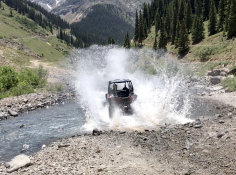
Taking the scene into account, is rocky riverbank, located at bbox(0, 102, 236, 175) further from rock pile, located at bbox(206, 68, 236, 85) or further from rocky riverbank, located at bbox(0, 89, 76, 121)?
rock pile, located at bbox(206, 68, 236, 85)

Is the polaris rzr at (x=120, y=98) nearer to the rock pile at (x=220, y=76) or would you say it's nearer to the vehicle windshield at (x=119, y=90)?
Result: the vehicle windshield at (x=119, y=90)

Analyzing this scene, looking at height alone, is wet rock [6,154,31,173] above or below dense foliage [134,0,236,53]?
below

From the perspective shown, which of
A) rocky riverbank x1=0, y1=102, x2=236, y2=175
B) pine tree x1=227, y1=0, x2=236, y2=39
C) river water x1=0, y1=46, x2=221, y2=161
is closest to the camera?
rocky riverbank x1=0, y1=102, x2=236, y2=175

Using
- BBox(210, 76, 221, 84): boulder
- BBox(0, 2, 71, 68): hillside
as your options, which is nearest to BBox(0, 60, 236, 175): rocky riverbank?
BBox(210, 76, 221, 84): boulder

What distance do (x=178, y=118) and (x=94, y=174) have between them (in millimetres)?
10831

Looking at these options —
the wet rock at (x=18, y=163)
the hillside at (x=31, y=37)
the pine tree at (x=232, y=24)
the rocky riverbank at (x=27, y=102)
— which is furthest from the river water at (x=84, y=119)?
the hillside at (x=31, y=37)

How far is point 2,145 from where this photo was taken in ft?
47.3

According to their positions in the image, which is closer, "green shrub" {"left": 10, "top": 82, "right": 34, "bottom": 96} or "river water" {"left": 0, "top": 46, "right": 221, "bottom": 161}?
"river water" {"left": 0, "top": 46, "right": 221, "bottom": 161}

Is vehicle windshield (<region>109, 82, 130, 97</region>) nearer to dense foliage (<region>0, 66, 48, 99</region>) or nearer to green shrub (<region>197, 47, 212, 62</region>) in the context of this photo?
dense foliage (<region>0, 66, 48, 99</region>)

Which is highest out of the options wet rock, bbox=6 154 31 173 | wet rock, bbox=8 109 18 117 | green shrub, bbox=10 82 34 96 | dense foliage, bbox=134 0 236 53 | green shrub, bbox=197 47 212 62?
dense foliage, bbox=134 0 236 53

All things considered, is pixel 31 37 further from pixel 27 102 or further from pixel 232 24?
pixel 27 102

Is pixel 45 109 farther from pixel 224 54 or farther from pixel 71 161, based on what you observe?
pixel 224 54

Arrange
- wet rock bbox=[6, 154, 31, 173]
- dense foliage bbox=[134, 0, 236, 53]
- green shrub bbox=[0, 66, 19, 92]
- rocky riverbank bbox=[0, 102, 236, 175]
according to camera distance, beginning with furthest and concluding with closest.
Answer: dense foliage bbox=[134, 0, 236, 53] < green shrub bbox=[0, 66, 19, 92] < wet rock bbox=[6, 154, 31, 173] < rocky riverbank bbox=[0, 102, 236, 175]

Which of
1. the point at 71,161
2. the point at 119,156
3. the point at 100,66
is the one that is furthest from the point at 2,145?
the point at 100,66
